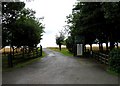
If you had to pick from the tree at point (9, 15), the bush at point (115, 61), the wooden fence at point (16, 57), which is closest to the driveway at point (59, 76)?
the bush at point (115, 61)

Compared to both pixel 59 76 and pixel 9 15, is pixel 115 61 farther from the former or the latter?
pixel 9 15

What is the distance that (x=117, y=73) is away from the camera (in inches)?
683

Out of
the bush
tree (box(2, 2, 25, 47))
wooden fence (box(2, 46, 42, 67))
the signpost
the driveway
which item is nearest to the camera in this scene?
the driveway

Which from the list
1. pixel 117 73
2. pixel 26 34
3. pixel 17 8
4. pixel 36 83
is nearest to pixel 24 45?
pixel 26 34

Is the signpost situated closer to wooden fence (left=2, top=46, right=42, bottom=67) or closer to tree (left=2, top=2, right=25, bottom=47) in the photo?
wooden fence (left=2, top=46, right=42, bottom=67)

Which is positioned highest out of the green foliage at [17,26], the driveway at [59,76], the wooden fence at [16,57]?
the green foliage at [17,26]

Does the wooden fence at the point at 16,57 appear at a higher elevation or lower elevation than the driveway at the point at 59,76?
higher

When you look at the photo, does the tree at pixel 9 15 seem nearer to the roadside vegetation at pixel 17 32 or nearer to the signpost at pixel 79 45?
the roadside vegetation at pixel 17 32

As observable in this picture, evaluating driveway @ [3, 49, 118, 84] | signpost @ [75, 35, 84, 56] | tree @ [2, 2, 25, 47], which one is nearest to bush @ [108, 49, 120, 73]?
driveway @ [3, 49, 118, 84]

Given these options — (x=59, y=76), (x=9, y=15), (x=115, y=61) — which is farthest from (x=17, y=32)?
(x=59, y=76)

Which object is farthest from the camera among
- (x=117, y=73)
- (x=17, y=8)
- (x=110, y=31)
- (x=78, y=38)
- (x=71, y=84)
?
(x=78, y=38)

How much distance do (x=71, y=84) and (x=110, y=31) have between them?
72.2ft

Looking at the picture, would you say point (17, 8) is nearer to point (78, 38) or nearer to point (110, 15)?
point (110, 15)

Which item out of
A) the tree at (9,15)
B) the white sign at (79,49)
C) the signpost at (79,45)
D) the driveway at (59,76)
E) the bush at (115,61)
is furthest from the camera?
the white sign at (79,49)
